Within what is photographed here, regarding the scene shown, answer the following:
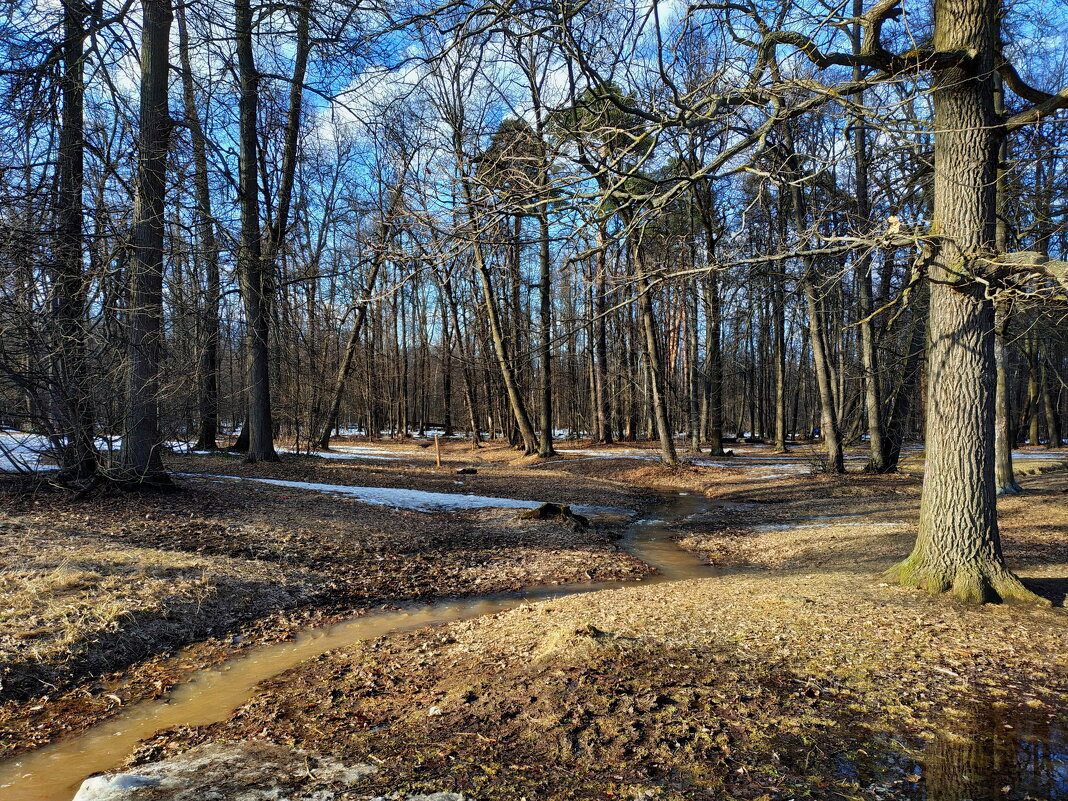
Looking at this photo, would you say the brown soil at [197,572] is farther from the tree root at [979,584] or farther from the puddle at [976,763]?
the puddle at [976,763]

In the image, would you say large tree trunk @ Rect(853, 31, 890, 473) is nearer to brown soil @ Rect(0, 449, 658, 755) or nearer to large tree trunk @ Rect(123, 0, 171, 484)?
brown soil @ Rect(0, 449, 658, 755)

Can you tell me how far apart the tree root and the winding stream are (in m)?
3.37

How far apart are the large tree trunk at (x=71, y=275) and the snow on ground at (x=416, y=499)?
4529mm

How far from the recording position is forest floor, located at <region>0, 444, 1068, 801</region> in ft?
10.7

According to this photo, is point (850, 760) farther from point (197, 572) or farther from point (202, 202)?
point (202, 202)

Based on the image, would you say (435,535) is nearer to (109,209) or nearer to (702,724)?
(109,209)

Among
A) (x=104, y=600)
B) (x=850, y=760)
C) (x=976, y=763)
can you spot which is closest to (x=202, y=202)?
(x=104, y=600)

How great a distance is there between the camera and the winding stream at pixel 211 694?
12.2ft

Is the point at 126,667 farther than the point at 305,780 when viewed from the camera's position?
Yes

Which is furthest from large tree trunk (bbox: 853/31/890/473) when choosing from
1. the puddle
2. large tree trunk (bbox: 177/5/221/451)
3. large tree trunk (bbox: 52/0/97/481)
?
large tree trunk (bbox: 52/0/97/481)

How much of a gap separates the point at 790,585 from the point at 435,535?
18.3ft

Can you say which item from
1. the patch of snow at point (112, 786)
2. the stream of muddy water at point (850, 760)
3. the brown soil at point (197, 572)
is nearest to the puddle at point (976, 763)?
the stream of muddy water at point (850, 760)

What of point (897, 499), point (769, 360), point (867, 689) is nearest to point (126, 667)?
point (867, 689)

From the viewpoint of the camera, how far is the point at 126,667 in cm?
526
